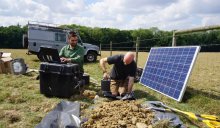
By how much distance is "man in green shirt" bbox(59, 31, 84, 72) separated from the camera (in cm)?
952

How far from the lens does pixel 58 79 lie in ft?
28.0

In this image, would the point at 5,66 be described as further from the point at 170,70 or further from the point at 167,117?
the point at 167,117

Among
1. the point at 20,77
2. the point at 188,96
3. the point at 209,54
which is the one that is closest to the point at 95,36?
the point at 209,54

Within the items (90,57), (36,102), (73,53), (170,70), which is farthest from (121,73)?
(90,57)

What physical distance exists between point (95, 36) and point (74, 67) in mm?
51267

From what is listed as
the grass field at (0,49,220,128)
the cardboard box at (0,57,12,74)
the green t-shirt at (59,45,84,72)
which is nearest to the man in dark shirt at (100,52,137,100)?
the grass field at (0,49,220,128)

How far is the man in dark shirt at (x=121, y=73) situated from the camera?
8523 mm

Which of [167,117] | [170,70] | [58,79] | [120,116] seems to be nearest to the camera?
[120,116]

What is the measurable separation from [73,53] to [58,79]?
4.73 ft

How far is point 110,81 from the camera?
29.8ft

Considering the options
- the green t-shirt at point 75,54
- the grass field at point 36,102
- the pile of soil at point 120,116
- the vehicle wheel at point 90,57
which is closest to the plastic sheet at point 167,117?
the pile of soil at point 120,116

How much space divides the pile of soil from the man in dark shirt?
193cm

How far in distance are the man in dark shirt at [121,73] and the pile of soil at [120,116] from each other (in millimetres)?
1928

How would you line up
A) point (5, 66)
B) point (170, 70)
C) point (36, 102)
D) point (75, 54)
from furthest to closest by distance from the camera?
point (5, 66), point (75, 54), point (170, 70), point (36, 102)
